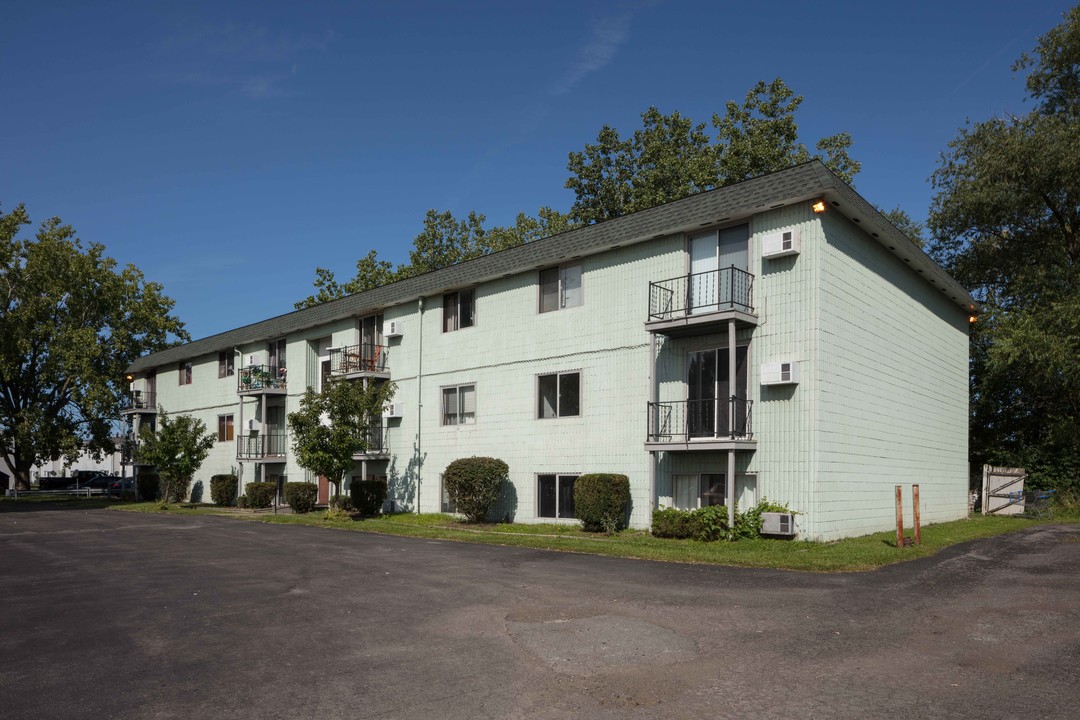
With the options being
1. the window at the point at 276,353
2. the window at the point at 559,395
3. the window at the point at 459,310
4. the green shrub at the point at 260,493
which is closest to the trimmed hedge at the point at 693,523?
the window at the point at 559,395

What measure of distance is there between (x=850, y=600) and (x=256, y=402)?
2967cm

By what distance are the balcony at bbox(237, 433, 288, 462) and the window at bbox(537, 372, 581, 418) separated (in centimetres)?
1474

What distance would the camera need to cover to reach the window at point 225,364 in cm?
3719

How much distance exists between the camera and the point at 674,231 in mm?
19234

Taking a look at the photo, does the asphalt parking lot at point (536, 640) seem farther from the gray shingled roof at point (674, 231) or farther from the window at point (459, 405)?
the window at point (459, 405)

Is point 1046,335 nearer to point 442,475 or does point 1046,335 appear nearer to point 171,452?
point 442,475

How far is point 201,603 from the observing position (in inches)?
402

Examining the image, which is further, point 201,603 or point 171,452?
point 171,452

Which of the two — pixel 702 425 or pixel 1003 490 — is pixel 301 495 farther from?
pixel 1003 490

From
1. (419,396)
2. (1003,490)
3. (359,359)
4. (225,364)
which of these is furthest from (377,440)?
(1003,490)

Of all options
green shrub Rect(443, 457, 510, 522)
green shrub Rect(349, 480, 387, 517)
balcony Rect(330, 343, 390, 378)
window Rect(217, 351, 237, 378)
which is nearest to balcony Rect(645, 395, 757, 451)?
green shrub Rect(443, 457, 510, 522)

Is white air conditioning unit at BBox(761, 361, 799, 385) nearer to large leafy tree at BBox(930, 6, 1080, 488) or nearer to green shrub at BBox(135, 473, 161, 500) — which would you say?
large leafy tree at BBox(930, 6, 1080, 488)

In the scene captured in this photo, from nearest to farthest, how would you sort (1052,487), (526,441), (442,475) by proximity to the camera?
(526,441)
(442,475)
(1052,487)

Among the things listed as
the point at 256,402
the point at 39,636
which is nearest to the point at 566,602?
the point at 39,636
